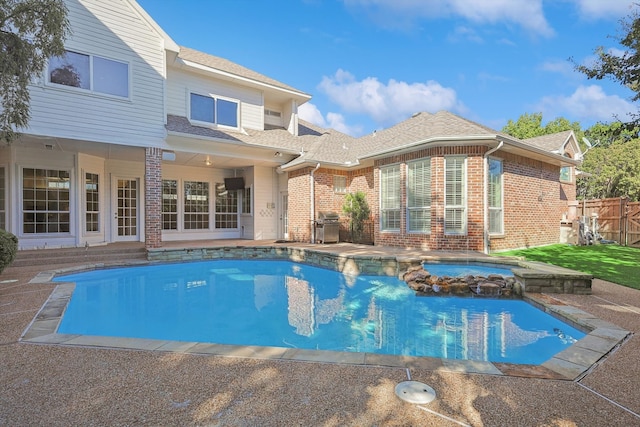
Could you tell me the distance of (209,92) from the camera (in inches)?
496

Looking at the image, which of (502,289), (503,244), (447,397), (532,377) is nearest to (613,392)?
(532,377)

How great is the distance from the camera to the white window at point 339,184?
A: 13.1 meters

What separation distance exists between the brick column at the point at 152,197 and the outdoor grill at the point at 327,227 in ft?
17.9

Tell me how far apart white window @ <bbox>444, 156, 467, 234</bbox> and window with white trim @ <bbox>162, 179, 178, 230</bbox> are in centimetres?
1074

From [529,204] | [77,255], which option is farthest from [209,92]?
[529,204]

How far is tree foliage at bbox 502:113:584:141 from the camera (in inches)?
1275

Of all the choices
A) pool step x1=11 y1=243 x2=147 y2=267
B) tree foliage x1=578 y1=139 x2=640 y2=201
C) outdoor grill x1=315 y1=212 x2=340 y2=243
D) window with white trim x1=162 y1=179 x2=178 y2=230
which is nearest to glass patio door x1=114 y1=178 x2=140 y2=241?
window with white trim x1=162 y1=179 x2=178 y2=230

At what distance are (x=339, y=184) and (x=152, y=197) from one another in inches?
268

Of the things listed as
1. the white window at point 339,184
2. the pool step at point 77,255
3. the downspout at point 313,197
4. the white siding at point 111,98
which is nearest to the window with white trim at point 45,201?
the pool step at point 77,255

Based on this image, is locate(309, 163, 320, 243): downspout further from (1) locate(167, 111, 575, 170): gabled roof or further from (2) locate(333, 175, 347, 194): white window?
(2) locate(333, 175, 347, 194): white window

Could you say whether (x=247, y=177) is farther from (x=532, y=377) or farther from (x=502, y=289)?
(x=532, y=377)

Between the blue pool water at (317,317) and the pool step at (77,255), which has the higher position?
the pool step at (77,255)

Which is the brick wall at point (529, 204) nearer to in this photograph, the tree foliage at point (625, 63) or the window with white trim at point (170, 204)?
the tree foliage at point (625, 63)

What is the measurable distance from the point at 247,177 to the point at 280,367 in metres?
12.2
